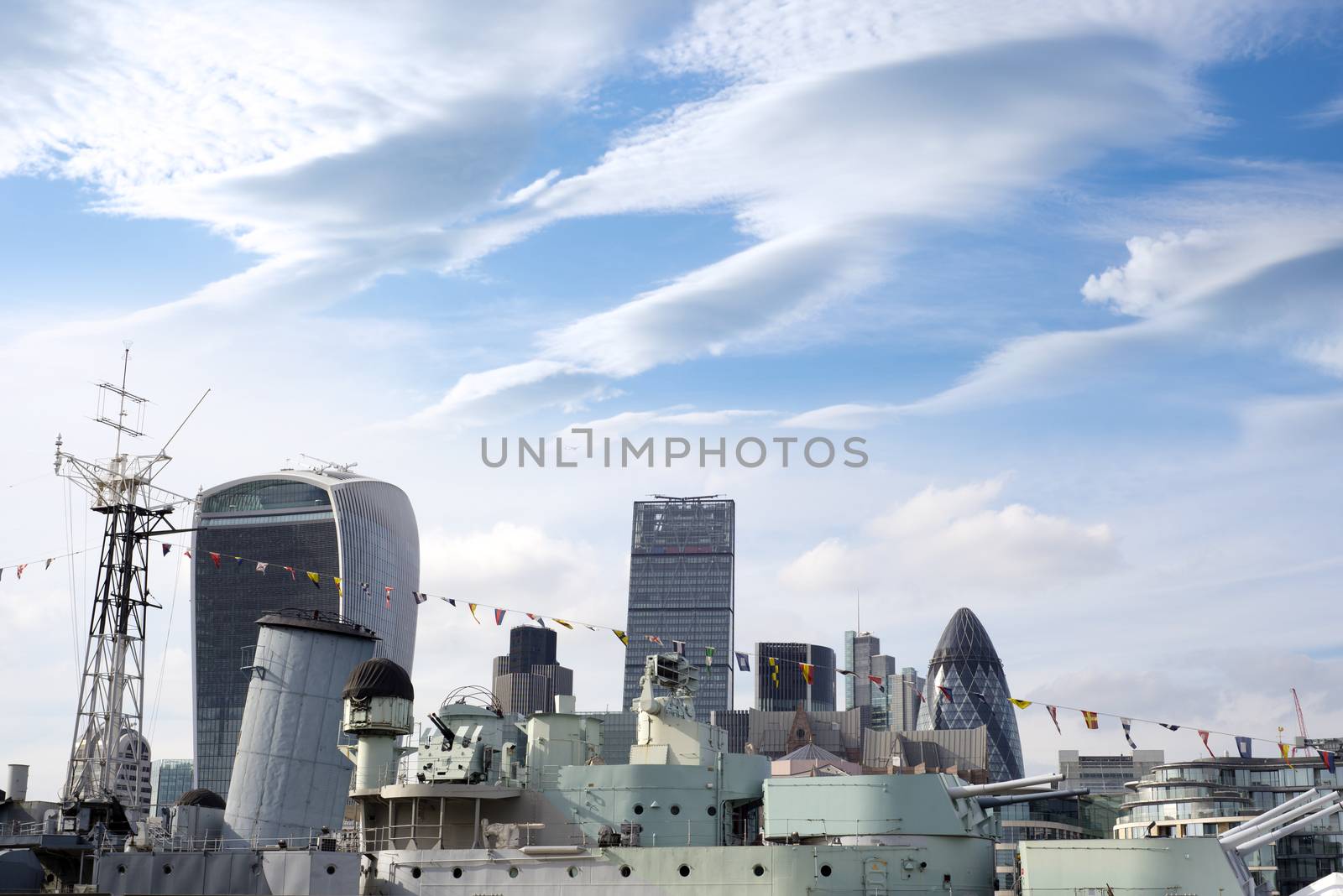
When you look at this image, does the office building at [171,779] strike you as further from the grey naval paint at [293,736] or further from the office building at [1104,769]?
the grey naval paint at [293,736]

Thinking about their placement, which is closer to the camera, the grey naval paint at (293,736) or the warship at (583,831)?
the warship at (583,831)

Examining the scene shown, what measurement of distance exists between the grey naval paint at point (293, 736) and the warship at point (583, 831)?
0.11 metres

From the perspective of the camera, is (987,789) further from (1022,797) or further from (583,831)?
(583,831)

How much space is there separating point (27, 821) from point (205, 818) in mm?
4381

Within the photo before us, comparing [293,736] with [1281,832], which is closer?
[1281,832]

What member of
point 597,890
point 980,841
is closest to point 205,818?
point 597,890

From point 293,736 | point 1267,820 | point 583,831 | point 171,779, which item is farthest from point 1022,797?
point 171,779

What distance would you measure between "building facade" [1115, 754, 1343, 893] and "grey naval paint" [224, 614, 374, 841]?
40.8 m

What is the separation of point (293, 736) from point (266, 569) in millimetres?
118403

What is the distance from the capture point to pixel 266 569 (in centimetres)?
14712

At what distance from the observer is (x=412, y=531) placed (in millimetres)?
159375

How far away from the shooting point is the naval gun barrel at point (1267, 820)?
2720cm

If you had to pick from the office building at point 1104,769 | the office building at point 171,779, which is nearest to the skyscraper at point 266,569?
the office building at point 171,779

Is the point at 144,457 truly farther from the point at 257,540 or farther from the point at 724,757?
the point at 257,540
